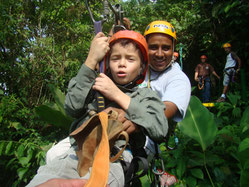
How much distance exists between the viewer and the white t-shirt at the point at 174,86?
177cm

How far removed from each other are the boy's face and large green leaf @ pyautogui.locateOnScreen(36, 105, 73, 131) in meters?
1.92

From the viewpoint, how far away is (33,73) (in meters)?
4.45

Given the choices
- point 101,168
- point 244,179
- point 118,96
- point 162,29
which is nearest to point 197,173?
point 244,179

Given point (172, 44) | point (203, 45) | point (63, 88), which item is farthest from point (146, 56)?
point (203, 45)

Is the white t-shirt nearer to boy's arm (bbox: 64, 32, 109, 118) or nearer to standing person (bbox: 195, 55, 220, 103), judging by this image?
boy's arm (bbox: 64, 32, 109, 118)

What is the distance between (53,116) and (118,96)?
7.55 ft

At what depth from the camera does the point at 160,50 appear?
2.25 metres

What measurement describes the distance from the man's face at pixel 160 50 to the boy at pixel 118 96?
0.44 m

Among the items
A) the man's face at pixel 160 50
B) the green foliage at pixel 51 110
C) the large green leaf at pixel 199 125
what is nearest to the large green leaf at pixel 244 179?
the green foliage at pixel 51 110

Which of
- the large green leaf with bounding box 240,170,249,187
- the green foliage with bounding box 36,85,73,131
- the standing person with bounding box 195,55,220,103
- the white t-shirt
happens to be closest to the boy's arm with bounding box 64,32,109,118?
the white t-shirt

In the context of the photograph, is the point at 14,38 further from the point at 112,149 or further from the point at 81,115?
the point at 112,149

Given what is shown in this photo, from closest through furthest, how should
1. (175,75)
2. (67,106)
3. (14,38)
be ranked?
1. (67,106)
2. (175,75)
3. (14,38)

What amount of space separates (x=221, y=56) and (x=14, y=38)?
931 cm

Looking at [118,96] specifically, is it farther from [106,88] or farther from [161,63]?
[161,63]
